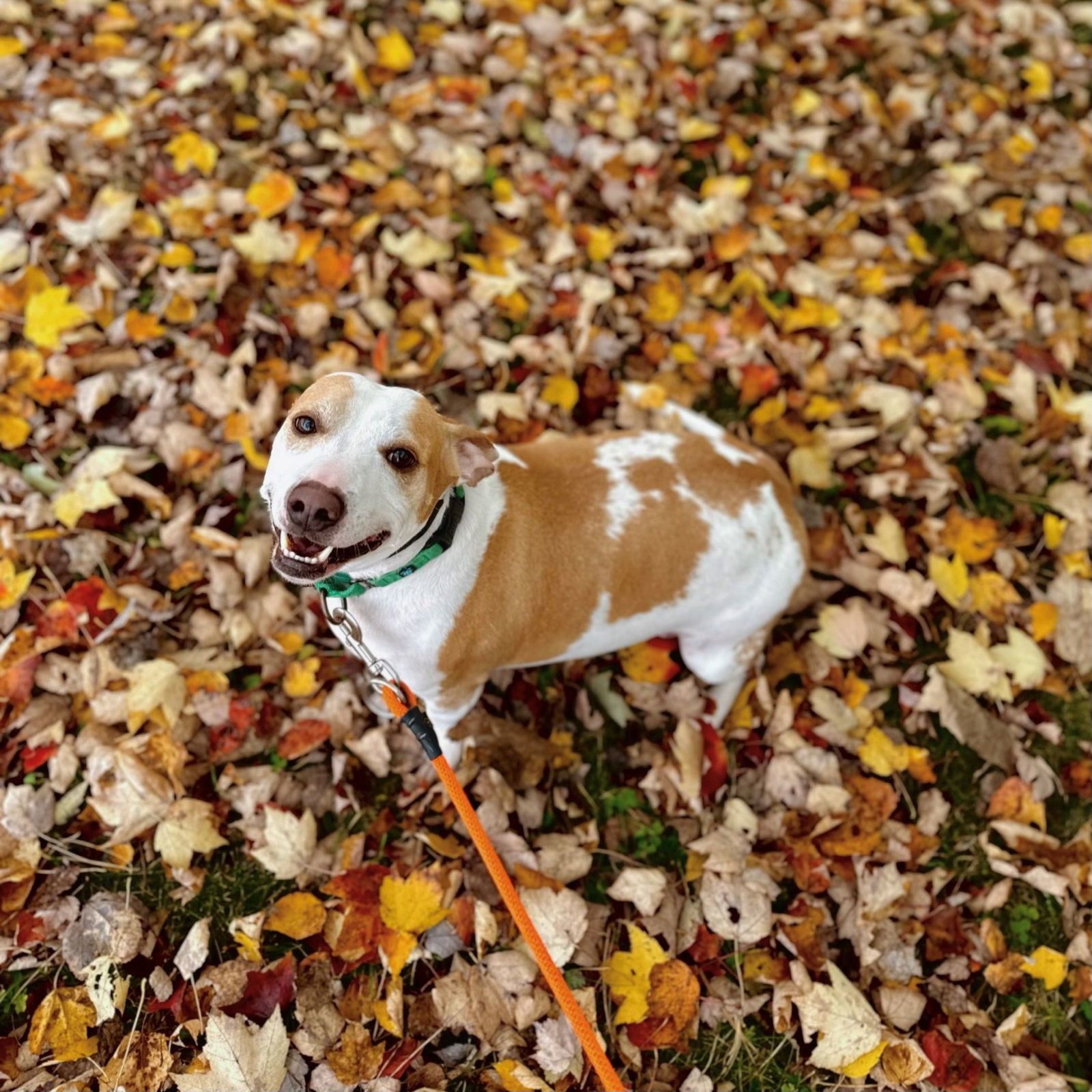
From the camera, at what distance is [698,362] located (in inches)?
188

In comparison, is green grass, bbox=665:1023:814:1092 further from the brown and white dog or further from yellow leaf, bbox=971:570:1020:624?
yellow leaf, bbox=971:570:1020:624

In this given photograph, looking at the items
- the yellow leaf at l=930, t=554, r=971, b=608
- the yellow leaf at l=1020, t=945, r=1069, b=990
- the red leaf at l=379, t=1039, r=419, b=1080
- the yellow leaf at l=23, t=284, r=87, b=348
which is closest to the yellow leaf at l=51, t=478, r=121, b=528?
the yellow leaf at l=23, t=284, r=87, b=348

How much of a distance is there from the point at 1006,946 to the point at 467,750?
8.64 ft

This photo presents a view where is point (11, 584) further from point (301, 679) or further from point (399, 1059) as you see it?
point (399, 1059)

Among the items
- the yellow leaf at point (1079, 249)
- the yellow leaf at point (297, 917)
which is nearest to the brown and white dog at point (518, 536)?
the yellow leaf at point (297, 917)

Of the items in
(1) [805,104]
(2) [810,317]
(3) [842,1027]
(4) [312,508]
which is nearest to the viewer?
(4) [312,508]

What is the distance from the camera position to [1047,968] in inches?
137

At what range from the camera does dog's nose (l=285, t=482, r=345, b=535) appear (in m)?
2.25

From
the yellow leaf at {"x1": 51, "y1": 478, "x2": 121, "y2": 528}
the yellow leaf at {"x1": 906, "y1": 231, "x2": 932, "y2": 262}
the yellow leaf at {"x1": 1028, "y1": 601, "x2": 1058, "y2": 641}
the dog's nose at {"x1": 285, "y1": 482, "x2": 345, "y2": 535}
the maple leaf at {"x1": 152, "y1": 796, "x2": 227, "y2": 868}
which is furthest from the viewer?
the yellow leaf at {"x1": 906, "y1": 231, "x2": 932, "y2": 262}

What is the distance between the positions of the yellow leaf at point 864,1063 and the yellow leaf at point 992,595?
7.25 feet

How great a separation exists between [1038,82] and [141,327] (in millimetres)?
6765

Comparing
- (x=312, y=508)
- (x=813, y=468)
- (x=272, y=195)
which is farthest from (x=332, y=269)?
(x=813, y=468)

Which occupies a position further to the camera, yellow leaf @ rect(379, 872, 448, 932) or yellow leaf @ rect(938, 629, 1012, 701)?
yellow leaf @ rect(938, 629, 1012, 701)

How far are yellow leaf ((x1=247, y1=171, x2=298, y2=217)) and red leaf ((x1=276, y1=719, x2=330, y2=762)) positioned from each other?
10.2 ft
